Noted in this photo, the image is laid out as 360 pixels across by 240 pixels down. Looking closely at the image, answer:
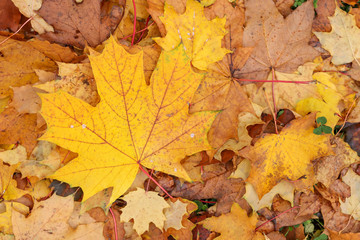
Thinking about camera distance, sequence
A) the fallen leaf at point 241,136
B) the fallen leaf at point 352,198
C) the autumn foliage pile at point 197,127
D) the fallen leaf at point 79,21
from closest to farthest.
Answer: the autumn foliage pile at point 197,127
the fallen leaf at point 79,21
the fallen leaf at point 241,136
the fallen leaf at point 352,198

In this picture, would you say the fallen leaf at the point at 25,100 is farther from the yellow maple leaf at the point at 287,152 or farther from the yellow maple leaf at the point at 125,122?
the yellow maple leaf at the point at 287,152

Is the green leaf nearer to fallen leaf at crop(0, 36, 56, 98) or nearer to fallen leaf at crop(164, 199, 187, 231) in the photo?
fallen leaf at crop(164, 199, 187, 231)

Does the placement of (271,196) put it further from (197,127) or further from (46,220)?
(46,220)

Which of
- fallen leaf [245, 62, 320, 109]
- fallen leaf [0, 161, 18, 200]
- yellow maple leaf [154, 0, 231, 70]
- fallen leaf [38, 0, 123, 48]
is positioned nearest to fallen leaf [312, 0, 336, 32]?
fallen leaf [245, 62, 320, 109]

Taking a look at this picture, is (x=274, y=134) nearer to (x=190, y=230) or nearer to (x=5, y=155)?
(x=190, y=230)

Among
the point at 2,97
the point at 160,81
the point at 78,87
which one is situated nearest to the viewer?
the point at 160,81

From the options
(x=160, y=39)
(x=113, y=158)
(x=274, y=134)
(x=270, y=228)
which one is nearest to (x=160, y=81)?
(x=160, y=39)

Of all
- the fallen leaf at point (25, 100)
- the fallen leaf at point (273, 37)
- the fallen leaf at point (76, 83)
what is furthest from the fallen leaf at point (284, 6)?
the fallen leaf at point (25, 100)
